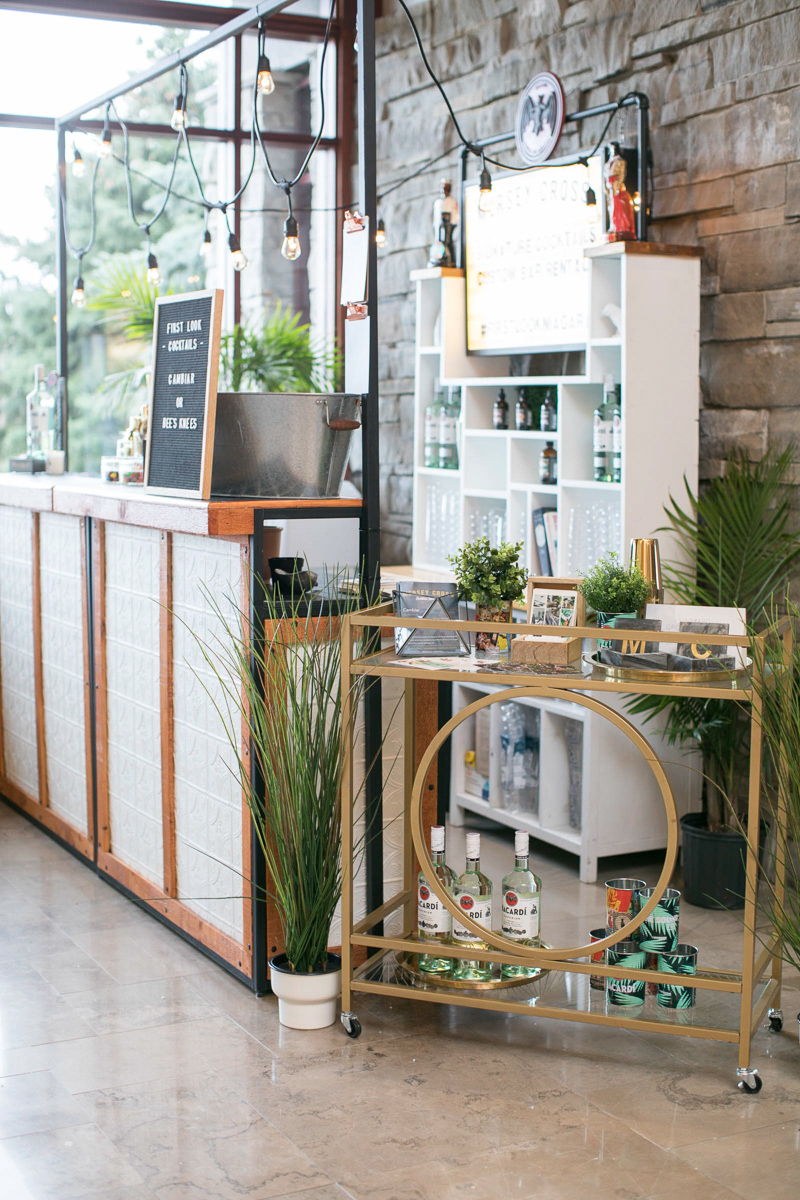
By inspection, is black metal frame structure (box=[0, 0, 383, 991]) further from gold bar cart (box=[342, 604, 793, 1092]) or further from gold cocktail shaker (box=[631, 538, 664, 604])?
gold cocktail shaker (box=[631, 538, 664, 604])

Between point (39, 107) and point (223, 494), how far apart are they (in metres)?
3.42

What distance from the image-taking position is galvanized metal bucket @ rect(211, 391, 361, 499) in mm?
3113

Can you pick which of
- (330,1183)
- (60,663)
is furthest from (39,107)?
(330,1183)

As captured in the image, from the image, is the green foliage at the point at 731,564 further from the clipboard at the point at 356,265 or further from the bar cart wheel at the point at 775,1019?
the clipboard at the point at 356,265

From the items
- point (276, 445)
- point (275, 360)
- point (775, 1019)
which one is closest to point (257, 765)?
point (276, 445)

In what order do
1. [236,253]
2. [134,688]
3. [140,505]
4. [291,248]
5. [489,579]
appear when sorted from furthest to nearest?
[236,253] < [134,688] < [140,505] < [291,248] < [489,579]

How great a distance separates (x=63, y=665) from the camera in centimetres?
414

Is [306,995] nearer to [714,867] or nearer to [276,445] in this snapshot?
[276,445]

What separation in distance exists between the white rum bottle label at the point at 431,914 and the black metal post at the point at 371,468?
0.25 meters

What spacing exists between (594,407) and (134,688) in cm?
168

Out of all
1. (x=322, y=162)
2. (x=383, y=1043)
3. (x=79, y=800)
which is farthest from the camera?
(x=322, y=162)

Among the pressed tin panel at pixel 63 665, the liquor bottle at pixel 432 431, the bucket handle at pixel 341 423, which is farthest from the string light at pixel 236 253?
the liquor bottle at pixel 432 431

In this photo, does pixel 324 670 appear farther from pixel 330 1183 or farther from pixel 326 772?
pixel 330 1183

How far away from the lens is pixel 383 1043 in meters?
2.80
